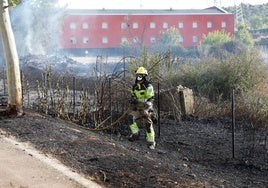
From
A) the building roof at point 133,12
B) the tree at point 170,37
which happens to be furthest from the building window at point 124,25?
the tree at point 170,37

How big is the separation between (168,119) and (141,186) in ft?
24.3

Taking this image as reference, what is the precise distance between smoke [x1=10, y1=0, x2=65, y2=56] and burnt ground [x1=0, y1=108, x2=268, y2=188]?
32.4 metres

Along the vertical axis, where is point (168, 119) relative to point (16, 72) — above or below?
below

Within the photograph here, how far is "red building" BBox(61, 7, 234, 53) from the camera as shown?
56.5 meters

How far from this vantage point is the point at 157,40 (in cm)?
5616

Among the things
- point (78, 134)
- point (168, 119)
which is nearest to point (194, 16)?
point (168, 119)

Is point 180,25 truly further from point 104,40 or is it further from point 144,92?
point 144,92

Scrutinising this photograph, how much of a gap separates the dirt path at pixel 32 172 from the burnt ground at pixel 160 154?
9.7 inches

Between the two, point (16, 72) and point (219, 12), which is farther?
point (219, 12)

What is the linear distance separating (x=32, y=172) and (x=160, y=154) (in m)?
3.06

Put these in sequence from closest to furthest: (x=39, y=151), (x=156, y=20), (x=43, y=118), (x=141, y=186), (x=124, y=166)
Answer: (x=141, y=186), (x=124, y=166), (x=39, y=151), (x=43, y=118), (x=156, y=20)

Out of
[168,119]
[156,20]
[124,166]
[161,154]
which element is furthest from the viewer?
[156,20]

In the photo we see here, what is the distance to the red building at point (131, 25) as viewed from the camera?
56.5 meters

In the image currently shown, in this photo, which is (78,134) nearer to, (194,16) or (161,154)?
(161,154)
